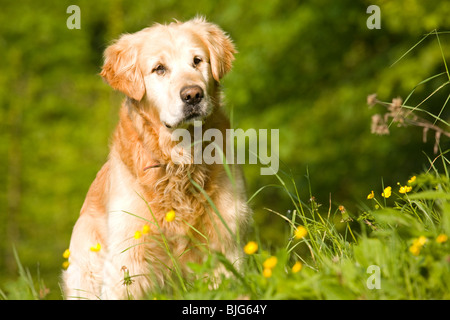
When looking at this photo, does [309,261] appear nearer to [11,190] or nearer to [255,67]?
[255,67]

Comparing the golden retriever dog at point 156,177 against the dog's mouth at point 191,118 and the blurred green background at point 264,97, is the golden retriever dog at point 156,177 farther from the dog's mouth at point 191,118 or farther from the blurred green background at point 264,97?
the blurred green background at point 264,97

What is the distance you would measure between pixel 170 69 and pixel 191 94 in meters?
0.31

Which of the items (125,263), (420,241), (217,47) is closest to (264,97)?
(217,47)

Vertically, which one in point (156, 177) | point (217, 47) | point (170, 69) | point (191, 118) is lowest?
point (156, 177)

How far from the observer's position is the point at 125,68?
3.63 metres

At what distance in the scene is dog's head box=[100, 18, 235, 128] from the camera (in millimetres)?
3363

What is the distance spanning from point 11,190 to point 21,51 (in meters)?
3.32

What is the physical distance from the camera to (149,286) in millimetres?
3273

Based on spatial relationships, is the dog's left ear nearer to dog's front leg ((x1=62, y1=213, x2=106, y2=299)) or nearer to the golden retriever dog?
the golden retriever dog

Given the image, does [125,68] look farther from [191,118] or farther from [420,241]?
[420,241]

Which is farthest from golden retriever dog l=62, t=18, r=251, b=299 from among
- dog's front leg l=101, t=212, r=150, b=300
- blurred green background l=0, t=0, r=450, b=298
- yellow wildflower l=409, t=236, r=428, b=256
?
yellow wildflower l=409, t=236, r=428, b=256

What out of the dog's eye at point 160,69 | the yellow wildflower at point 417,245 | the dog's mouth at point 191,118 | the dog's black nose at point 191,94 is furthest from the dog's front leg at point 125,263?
the yellow wildflower at point 417,245

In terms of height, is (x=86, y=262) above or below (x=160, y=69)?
below
